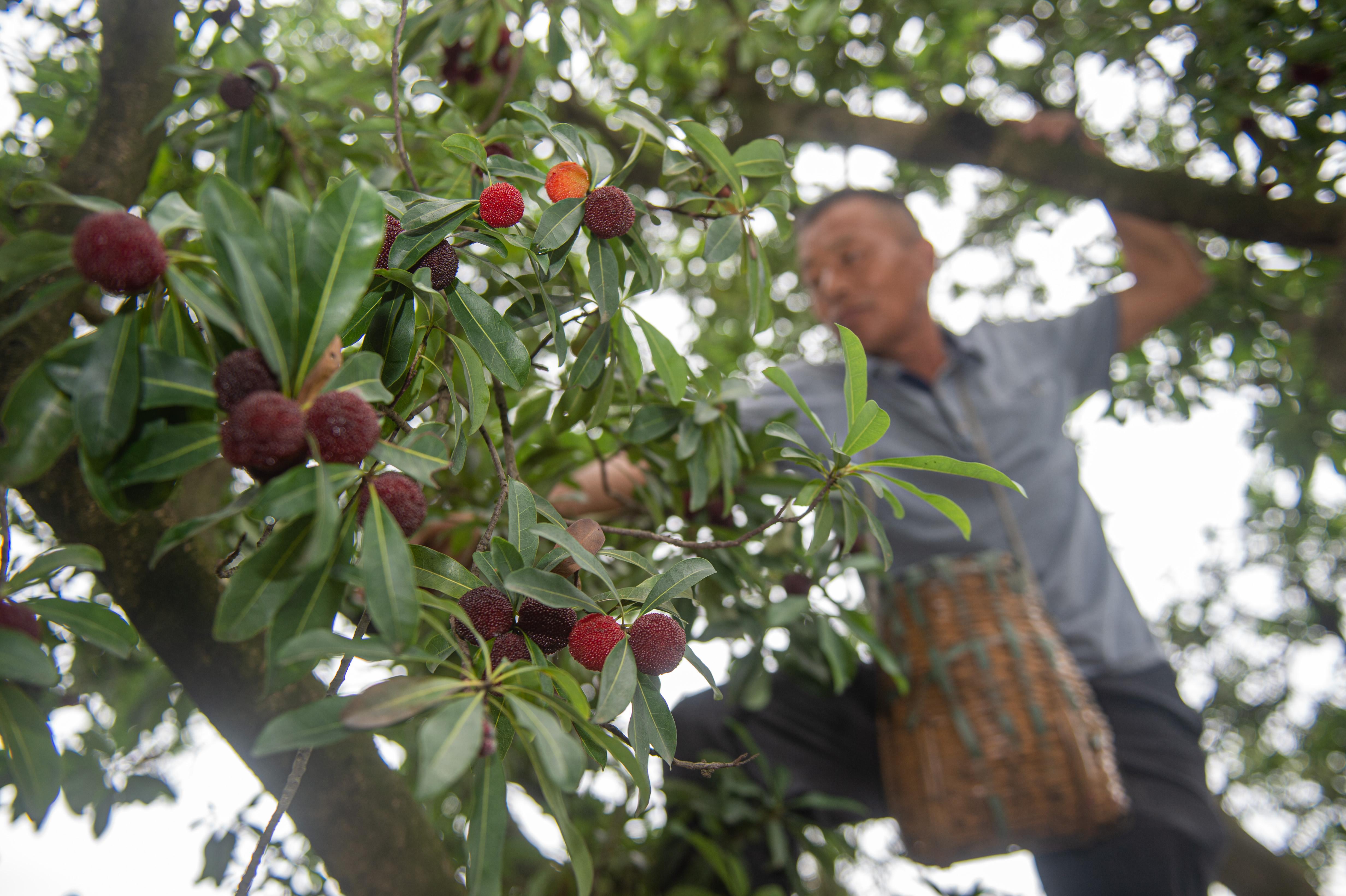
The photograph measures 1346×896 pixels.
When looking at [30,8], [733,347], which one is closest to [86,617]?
[30,8]

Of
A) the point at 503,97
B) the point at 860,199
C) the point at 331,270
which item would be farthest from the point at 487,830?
the point at 860,199

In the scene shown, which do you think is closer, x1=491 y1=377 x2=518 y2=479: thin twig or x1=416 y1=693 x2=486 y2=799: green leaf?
x1=416 y1=693 x2=486 y2=799: green leaf

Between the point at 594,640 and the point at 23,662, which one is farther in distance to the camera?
the point at 594,640

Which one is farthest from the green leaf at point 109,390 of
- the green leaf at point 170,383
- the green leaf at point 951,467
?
the green leaf at point 951,467

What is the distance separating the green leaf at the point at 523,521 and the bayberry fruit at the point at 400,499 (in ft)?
0.29

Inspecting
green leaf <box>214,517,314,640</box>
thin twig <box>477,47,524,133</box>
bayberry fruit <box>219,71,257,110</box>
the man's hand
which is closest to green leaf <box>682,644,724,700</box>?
green leaf <box>214,517,314,640</box>

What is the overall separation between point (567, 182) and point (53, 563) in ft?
1.97

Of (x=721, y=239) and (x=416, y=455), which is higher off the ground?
(x=721, y=239)

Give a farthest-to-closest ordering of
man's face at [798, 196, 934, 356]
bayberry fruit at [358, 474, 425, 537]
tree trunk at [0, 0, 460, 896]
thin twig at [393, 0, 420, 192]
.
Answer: man's face at [798, 196, 934, 356], tree trunk at [0, 0, 460, 896], thin twig at [393, 0, 420, 192], bayberry fruit at [358, 474, 425, 537]

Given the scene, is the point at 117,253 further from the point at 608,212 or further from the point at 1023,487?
the point at 1023,487

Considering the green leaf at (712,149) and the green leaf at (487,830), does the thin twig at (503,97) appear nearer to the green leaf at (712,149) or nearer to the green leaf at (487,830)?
the green leaf at (712,149)

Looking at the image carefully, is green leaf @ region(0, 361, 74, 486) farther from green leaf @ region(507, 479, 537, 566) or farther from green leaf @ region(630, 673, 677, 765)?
green leaf @ region(630, 673, 677, 765)

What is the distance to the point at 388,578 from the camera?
54 centimetres

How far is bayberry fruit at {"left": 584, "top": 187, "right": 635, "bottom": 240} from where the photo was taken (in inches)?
32.6
